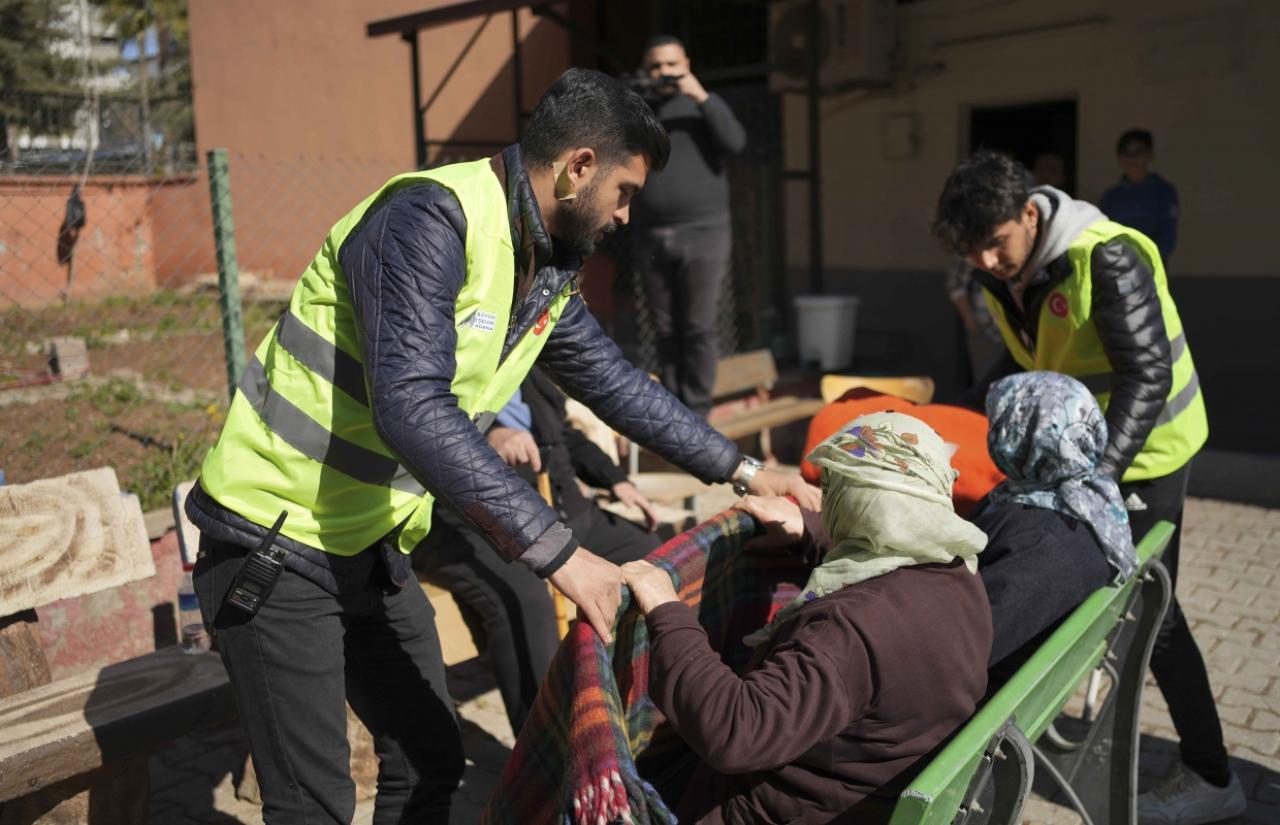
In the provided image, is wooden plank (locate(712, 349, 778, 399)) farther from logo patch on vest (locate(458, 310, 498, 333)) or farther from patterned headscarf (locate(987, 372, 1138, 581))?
logo patch on vest (locate(458, 310, 498, 333))

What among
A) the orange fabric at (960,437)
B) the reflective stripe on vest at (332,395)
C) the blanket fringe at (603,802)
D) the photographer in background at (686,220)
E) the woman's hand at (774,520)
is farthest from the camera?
the photographer in background at (686,220)

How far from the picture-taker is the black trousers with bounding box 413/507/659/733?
3.32m

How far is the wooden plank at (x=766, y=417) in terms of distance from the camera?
6.70 meters

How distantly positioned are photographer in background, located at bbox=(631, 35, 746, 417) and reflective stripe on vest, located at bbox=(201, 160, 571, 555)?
4202 mm

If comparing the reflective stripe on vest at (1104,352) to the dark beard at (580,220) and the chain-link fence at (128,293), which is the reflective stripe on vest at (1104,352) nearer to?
the dark beard at (580,220)

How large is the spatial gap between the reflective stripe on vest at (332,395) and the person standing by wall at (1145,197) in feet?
20.6

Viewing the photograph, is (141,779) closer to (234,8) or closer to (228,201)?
(228,201)

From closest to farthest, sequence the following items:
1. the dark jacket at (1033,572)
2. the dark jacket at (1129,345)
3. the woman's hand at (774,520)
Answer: the dark jacket at (1033,572)
the woman's hand at (774,520)
the dark jacket at (1129,345)

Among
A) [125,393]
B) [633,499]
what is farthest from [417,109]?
[633,499]

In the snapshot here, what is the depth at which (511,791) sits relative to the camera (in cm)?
191

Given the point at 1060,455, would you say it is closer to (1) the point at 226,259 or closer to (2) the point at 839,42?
(1) the point at 226,259

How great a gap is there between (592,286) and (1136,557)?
8170 millimetres

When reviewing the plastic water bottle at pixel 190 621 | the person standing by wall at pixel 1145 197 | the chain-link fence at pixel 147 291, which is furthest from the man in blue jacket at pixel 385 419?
the person standing by wall at pixel 1145 197

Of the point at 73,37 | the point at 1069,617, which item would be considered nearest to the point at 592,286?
the point at 1069,617
